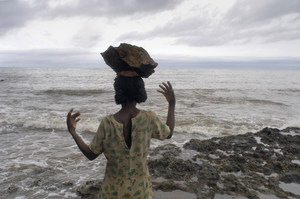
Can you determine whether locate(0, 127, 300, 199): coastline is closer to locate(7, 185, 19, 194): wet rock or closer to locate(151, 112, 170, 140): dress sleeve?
locate(7, 185, 19, 194): wet rock

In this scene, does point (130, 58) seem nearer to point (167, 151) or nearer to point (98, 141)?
point (98, 141)

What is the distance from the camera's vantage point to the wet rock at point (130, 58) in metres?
1.53

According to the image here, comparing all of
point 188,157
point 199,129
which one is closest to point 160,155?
point 188,157

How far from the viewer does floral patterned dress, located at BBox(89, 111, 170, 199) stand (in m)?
1.51

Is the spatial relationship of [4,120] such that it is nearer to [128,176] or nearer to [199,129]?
[199,129]

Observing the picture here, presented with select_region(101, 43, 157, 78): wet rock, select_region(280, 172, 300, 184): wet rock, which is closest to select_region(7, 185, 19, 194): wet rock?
select_region(101, 43, 157, 78): wet rock

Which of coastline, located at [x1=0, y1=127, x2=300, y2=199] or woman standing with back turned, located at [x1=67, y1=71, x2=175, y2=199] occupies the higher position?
woman standing with back turned, located at [x1=67, y1=71, x2=175, y2=199]

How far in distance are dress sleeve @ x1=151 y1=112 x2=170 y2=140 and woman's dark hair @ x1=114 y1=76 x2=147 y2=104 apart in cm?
19

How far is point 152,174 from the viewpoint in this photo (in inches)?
151

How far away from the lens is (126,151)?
60.7 inches

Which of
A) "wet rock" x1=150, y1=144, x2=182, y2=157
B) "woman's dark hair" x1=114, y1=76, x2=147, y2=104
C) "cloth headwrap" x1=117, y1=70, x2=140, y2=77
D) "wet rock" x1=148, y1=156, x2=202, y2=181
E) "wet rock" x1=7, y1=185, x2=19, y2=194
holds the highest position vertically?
"cloth headwrap" x1=117, y1=70, x2=140, y2=77

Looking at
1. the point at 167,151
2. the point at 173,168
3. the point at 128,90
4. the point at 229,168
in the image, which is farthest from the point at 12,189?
the point at 229,168

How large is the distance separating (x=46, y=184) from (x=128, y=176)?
2.90m

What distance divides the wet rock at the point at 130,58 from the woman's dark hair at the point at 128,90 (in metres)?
0.09
